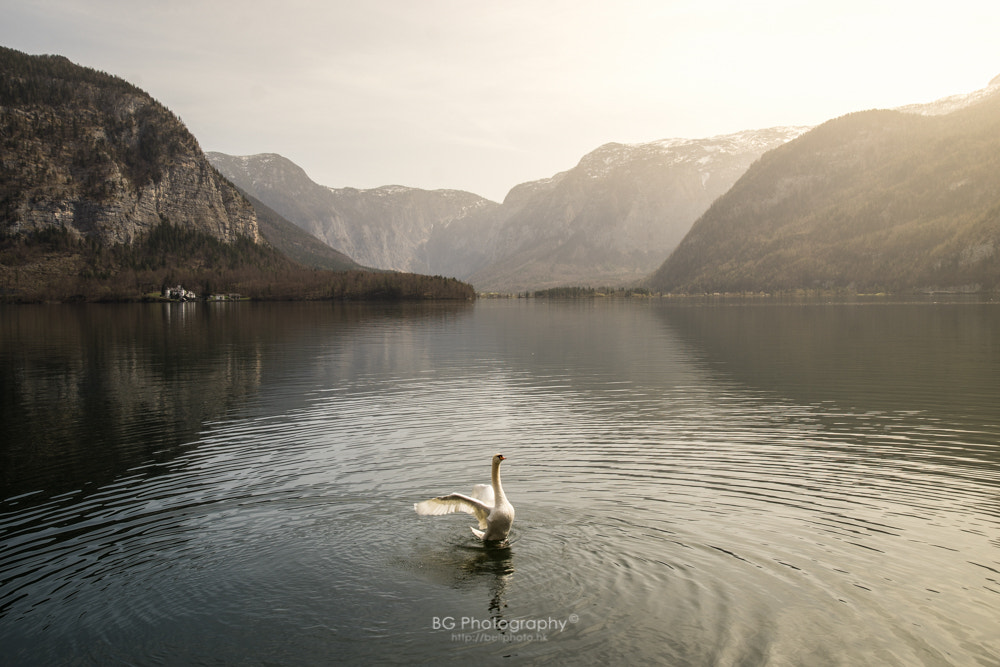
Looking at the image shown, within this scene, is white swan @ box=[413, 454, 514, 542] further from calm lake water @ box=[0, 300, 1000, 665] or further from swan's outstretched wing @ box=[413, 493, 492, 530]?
calm lake water @ box=[0, 300, 1000, 665]

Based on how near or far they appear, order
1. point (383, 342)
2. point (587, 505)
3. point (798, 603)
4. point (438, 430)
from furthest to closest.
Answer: point (383, 342) < point (438, 430) < point (587, 505) < point (798, 603)

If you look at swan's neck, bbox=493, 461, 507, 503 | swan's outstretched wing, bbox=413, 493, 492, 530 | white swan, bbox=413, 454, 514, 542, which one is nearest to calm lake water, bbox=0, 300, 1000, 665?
white swan, bbox=413, 454, 514, 542

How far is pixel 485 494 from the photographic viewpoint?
60.6 ft

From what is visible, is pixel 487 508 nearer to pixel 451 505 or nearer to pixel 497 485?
pixel 497 485

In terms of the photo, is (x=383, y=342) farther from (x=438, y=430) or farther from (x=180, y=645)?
(x=180, y=645)

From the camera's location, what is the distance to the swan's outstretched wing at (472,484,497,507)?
59.5 feet

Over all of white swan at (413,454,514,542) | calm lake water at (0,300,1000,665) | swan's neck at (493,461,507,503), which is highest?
swan's neck at (493,461,507,503)

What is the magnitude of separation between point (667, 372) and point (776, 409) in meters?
17.0

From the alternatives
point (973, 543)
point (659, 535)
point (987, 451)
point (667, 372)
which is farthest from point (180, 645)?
point (667, 372)

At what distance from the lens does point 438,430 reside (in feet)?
113

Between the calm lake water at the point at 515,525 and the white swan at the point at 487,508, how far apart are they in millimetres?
665

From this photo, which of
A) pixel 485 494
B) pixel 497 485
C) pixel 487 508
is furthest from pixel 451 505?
pixel 497 485

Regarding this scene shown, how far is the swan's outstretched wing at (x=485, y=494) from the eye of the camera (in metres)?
18.1

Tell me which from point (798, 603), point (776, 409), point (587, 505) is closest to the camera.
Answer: point (798, 603)
